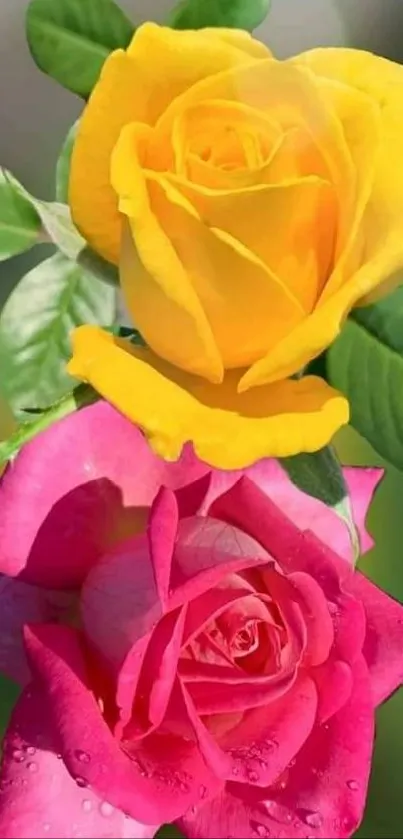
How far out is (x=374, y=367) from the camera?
0.37m

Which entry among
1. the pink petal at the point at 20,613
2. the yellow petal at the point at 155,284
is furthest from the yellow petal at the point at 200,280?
the pink petal at the point at 20,613

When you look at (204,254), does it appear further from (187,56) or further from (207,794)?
(207,794)

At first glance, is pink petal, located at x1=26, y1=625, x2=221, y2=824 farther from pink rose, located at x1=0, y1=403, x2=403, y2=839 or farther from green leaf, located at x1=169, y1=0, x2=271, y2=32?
green leaf, located at x1=169, y1=0, x2=271, y2=32

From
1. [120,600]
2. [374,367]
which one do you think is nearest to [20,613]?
[120,600]

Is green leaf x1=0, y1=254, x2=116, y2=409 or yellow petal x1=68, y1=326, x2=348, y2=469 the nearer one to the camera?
yellow petal x1=68, y1=326, x2=348, y2=469

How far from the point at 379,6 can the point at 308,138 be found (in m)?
0.10

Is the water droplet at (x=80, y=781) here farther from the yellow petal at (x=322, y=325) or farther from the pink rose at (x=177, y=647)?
the yellow petal at (x=322, y=325)

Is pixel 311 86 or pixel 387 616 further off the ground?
pixel 311 86

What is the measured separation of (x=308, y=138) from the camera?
1.02ft

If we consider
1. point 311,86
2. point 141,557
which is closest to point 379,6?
point 311,86

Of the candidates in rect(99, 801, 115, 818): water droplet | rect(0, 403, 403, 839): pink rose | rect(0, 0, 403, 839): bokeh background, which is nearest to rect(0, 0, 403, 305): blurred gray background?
rect(0, 0, 403, 839): bokeh background

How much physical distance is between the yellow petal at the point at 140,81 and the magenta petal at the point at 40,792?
0.17 m

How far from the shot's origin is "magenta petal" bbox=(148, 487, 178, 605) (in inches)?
12.4

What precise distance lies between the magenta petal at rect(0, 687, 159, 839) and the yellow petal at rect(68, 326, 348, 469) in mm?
112
